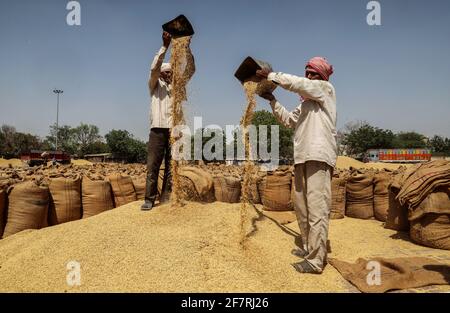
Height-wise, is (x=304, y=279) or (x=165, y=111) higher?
(x=165, y=111)

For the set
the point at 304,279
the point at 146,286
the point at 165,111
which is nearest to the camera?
the point at 146,286

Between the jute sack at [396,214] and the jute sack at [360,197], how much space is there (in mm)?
599

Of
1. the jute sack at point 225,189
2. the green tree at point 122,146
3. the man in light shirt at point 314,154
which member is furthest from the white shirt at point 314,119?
the green tree at point 122,146

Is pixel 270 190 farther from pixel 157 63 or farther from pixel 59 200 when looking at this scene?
pixel 59 200

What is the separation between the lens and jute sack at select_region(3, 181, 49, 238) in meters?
3.46

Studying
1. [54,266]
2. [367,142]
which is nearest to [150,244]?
[54,266]

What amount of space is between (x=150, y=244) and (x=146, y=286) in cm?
59

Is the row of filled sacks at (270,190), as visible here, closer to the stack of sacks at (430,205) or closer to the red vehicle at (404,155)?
the stack of sacks at (430,205)

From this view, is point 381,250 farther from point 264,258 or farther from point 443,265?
point 264,258

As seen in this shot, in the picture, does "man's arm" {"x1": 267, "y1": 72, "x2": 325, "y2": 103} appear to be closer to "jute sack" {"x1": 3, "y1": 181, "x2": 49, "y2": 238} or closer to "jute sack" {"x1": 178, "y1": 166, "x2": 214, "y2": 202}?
"jute sack" {"x1": 178, "y1": 166, "x2": 214, "y2": 202}

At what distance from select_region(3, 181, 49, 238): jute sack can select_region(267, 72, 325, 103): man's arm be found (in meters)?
2.87

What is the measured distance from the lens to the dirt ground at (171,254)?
225 centimetres

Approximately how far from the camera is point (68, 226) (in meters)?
3.23

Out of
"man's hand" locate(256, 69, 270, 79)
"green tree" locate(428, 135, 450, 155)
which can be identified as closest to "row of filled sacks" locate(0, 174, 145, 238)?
"man's hand" locate(256, 69, 270, 79)
